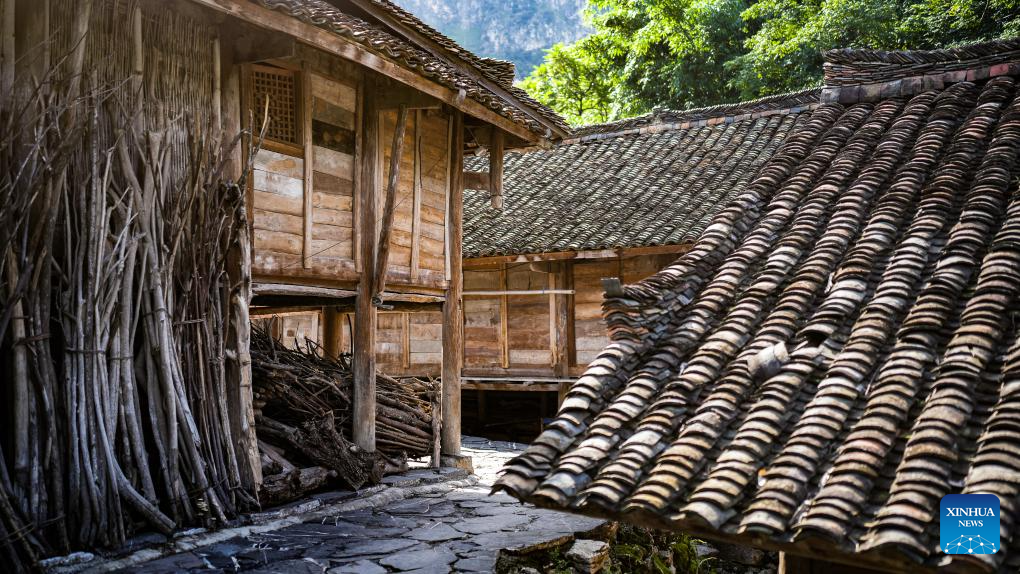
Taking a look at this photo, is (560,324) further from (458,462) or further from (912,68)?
(912,68)

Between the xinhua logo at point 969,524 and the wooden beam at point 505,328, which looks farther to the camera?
the wooden beam at point 505,328

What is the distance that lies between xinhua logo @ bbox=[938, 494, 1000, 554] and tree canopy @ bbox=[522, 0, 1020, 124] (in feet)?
54.6

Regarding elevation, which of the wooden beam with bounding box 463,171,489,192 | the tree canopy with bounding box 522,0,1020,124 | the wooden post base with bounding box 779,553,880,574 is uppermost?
the tree canopy with bounding box 522,0,1020,124

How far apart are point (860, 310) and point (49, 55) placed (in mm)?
5342

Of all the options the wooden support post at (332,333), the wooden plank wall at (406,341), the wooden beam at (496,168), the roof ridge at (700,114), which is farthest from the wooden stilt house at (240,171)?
the roof ridge at (700,114)

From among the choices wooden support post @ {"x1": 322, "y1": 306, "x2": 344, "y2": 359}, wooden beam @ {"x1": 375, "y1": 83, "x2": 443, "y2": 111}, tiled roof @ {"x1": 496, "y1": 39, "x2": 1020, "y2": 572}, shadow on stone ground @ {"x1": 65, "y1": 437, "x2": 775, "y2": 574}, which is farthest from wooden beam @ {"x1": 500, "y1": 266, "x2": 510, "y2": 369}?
tiled roof @ {"x1": 496, "y1": 39, "x2": 1020, "y2": 572}

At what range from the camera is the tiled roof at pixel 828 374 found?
9.28ft

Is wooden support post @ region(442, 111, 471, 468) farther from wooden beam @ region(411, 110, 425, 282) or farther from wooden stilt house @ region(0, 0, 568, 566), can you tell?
wooden beam @ region(411, 110, 425, 282)

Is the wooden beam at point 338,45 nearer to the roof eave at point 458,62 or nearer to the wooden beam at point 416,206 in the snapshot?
the wooden beam at point 416,206

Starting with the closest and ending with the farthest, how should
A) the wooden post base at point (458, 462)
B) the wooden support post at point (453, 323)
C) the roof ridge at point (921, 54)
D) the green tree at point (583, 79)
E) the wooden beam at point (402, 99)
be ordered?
1. the roof ridge at point (921, 54)
2. the wooden beam at point (402, 99)
3. the wooden post base at point (458, 462)
4. the wooden support post at point (453, 323)
5. the green tree at point (583, 79)

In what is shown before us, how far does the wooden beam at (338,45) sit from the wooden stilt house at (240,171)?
0.01 metres

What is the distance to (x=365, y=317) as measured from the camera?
819cm

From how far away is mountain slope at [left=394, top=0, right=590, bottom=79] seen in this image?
59.3m

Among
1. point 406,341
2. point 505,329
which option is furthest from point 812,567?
point 406,341
